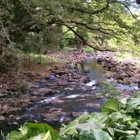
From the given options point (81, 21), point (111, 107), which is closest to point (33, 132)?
point (111, 107)

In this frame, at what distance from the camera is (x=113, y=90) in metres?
6.89

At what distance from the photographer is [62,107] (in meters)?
5.83

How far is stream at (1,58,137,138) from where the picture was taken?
4.87m

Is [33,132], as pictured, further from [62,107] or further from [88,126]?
[62,107]

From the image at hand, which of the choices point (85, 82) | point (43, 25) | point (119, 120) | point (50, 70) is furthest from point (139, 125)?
point (50, 70)

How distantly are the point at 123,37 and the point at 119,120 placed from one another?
773cm

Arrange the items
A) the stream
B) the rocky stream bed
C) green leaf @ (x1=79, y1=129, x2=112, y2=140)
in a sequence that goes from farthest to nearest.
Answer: the rocky stream bed < the stream < green leaf @ (x1=79, y1=129, x2=112, y2=140)

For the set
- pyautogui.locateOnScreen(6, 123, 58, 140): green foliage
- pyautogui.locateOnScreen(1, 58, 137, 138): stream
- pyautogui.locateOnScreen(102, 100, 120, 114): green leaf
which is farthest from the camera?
pyautogui.locateOnScreen(1, 58, 137, 138): stream

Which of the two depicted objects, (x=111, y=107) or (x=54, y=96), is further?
(x=54, y=96)

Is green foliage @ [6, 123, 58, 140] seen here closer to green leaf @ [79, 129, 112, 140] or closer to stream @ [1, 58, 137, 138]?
green leaf @ [79, 129, 112, 140]

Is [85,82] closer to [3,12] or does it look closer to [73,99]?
[73,99]

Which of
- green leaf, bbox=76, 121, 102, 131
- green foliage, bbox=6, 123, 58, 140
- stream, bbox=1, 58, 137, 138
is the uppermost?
green leaf, bbox=76, 121, 102, 131

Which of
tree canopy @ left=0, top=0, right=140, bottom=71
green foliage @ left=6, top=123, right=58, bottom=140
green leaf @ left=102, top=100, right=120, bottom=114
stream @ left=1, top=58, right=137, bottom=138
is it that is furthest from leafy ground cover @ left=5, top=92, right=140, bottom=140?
tree canopy @ left=0, top=0, right=140, bottom=71

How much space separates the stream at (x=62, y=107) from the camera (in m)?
4.87
